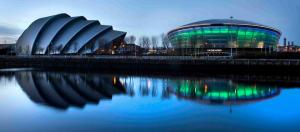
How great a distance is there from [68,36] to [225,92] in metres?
69.0

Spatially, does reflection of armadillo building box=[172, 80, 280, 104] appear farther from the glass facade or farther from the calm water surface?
the glass facade

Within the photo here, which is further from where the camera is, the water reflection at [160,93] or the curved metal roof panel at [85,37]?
the curved metal roof panel at [85,37]

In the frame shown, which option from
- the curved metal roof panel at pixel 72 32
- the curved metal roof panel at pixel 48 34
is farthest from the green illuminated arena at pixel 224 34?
the curved metal roof panel at pixel 48 34

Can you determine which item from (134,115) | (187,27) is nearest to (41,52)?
(187,27)

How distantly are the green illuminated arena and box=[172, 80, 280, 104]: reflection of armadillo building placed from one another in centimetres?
5210

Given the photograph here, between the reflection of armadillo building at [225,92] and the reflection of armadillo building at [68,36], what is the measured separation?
61.2 m

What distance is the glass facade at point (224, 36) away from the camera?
80.3 meters

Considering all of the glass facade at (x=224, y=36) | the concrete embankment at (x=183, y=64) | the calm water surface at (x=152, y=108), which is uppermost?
the glass facade at (x=224, y=36)

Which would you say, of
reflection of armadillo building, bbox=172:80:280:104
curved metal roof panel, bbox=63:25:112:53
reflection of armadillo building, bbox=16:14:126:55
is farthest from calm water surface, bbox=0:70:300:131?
reflection of armadillo building, bbox=16:14:126:55

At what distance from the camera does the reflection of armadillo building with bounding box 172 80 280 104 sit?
2094 cm

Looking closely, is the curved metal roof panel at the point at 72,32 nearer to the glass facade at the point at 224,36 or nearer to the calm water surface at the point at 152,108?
the glass facade at the point at 224,36

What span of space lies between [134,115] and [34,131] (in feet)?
15.7

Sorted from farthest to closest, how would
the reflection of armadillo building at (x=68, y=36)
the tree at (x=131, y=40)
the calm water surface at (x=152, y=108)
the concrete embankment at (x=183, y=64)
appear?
the tree at (x=131, y=40), the reflection of armadillo building at (x=68, y=36), the concrete embankment at (x=183, y=64), the calm water surface at (x=152, y=108)

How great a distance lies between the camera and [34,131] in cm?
1334
